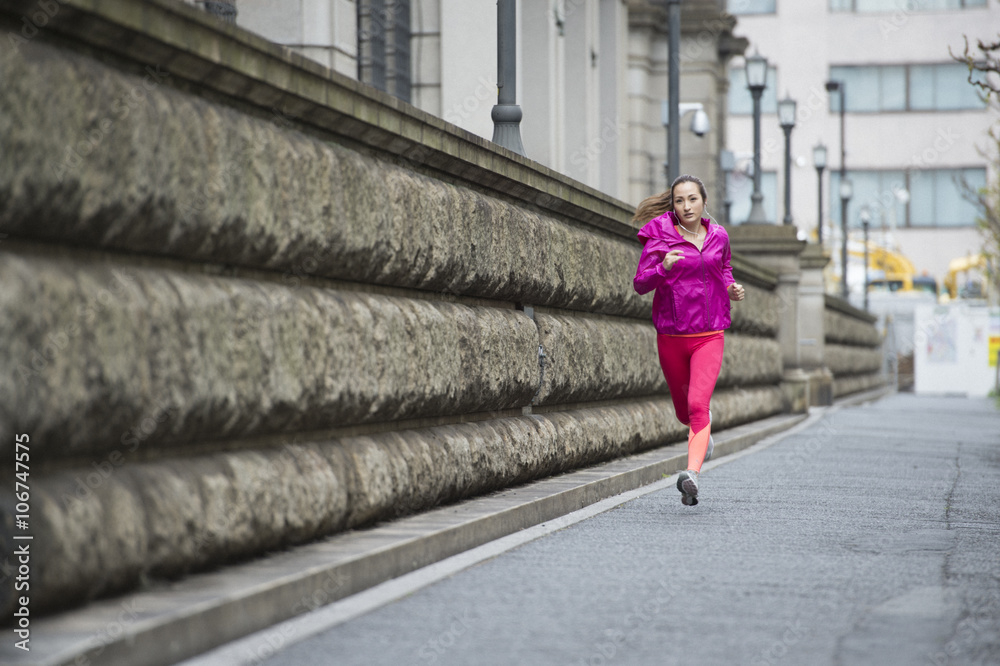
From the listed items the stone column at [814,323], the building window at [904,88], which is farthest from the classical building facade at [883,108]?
the stone column at [814,323]

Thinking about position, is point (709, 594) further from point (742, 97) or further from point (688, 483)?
point (742, 97)

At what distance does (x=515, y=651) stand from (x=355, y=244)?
215 cm

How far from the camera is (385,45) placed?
14.6m

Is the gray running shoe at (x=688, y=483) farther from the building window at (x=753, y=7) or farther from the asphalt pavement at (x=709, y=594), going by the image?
the building window at (x=753, y=7)

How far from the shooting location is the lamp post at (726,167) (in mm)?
27062

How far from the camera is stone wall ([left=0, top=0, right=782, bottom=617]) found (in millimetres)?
3869

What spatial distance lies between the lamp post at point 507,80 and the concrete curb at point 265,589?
2.75 m

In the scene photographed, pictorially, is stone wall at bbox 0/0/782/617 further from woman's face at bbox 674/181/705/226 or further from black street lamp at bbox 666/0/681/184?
black street lamp at bbox 666/0/681/184

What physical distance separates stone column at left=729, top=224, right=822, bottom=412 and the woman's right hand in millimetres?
11566

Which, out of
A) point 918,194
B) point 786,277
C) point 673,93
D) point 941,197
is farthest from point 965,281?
point 673,93

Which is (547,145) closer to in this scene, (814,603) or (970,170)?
A: (814,603)

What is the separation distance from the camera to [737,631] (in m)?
4.61

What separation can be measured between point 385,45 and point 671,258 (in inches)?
296

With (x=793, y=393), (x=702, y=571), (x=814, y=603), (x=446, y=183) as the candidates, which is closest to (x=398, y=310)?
(x=446, y=183)
